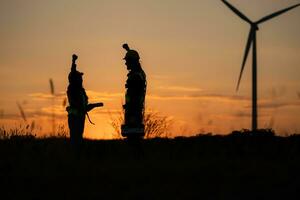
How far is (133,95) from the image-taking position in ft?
52.9

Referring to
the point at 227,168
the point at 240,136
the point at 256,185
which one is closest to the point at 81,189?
the point at 256,185

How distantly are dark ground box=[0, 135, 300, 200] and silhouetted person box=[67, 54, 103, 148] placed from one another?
46 centimetres

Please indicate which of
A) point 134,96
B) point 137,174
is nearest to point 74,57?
point 134,96

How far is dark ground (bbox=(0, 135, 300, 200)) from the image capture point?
10.0m

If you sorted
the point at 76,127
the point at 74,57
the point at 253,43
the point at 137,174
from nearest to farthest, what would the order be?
1. the point at 137,174
2. the point at 74,57
3. the point at 76,127
4. the point at 253,43

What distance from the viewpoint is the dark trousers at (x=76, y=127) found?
17344 mm

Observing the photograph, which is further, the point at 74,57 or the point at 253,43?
the point at 253,43

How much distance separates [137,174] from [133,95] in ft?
14.1

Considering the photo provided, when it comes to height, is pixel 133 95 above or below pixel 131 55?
below

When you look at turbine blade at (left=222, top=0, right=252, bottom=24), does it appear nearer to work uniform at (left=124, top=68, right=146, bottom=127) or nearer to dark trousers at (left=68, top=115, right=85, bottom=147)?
dark trousers at (left=68, top=115, right=85, bottom=147)

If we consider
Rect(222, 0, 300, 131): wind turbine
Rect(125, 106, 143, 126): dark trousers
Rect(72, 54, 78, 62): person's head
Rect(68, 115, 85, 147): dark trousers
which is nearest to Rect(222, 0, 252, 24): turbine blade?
Rect(222, 0, 300, 131): wind turbine

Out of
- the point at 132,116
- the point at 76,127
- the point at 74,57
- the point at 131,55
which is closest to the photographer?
the point at 131,55

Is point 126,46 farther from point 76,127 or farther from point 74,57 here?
point 76,127

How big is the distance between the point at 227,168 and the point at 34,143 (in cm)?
752
